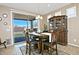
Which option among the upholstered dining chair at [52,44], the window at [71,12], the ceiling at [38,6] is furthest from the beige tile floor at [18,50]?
the ceiling at [38,6]

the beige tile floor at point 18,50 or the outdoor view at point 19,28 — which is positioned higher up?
the outdoor view at point 19,28

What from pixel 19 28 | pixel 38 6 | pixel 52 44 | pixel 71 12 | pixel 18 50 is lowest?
pixel 18 50

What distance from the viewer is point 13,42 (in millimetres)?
2383

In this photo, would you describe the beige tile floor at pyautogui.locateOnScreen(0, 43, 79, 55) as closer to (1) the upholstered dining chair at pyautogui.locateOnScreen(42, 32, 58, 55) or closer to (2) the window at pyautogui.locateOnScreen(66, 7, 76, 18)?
(1) the upholstered dining chair at pyautogui.locateOnScreen(42, 32, 58, 55)

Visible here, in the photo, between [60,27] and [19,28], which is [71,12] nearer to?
[60,27]

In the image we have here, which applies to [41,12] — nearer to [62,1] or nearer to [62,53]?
[62,1]

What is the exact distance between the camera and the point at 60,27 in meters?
2.35

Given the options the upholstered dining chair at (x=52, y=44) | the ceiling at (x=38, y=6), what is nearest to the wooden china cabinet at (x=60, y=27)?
the upholstered dining chair at (x=52, y=44)

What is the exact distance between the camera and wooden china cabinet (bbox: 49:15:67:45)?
90.5 inches

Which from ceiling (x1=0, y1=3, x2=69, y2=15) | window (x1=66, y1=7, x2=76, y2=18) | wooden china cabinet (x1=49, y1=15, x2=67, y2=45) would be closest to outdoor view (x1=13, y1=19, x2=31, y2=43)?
ceiling (x1=0, y1=3, x2=69, y2=15)

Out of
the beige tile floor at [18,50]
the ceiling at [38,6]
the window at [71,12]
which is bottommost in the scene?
the beige tile floor at [18,50]

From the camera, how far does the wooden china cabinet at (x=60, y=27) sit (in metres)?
2.30

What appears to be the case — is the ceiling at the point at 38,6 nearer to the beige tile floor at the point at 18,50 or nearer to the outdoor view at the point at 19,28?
the outdoor view at the point at 19,28

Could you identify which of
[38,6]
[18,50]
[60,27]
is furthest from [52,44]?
[38,6]
